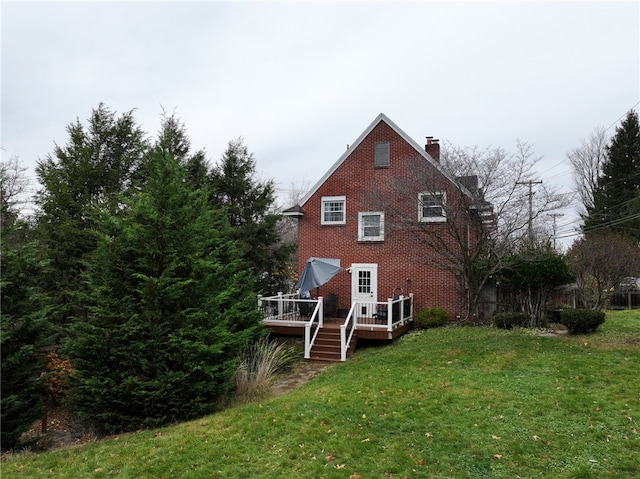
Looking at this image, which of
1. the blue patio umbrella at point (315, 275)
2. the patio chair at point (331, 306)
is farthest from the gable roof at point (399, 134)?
the patio chair at point (331, 306)

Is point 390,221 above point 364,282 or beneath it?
above

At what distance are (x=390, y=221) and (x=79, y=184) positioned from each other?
1219 centimetres

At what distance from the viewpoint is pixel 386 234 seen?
17.5 meters

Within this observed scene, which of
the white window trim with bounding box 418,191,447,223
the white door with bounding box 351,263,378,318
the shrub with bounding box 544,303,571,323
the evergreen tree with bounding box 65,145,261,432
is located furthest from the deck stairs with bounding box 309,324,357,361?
the shrub with bounding box 544,303,571,323

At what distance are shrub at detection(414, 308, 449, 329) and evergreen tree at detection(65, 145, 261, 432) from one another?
9351 millimetres

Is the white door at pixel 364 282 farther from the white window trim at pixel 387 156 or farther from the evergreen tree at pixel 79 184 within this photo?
the evergreen tree at pixel 79 184

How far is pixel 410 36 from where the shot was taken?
38.9ft

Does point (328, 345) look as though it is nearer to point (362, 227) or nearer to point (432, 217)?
point (362, 227)

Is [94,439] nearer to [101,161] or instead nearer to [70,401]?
[70,401]

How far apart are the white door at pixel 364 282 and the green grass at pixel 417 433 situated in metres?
8.09

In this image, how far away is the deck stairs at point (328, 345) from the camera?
1333 centimetres

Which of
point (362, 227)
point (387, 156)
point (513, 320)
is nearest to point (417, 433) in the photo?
point (513, 320)

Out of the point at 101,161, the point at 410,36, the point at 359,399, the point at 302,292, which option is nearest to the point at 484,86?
the point at 410,36

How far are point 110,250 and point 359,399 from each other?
5.75m
